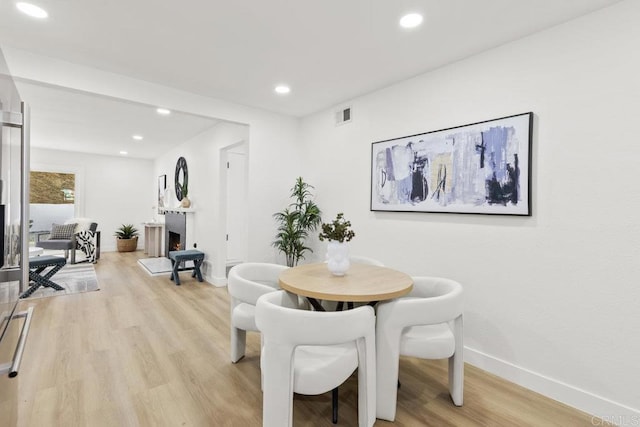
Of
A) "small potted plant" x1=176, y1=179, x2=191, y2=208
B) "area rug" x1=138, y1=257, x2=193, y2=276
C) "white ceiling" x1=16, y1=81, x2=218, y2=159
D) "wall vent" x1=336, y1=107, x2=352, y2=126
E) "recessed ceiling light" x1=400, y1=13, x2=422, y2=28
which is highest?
"white ceiling" x1=16, y1=81, x2=218, y2=159

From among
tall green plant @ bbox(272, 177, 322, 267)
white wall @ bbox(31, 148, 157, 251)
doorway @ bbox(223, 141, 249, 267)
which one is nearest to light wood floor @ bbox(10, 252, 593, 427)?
tall green plant @ bbox(272, 177, 322, 267)

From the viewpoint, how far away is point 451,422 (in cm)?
180

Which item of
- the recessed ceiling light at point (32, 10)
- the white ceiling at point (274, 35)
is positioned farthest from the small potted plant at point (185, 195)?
the recessed ceiling light at point (32, 10)

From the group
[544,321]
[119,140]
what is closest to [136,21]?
[544,321]

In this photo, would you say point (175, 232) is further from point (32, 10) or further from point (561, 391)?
point (561, 391)

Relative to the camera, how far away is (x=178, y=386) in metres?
2.09

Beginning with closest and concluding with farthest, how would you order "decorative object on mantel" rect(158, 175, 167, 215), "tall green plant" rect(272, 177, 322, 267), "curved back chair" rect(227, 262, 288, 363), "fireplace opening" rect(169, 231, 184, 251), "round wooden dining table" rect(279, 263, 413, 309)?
"round wooden dining table" rect(279, 263, 413, 309)
"curved back chair" rect(227, 262, 288, 363)
"tall green plant" rect(272, 177, 322, 267)
"fireplace opening" rect(169, 231, 184, 251)
"decorative object on mantel" rect(158, 175, 167, 215)

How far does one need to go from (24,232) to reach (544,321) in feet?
10.2

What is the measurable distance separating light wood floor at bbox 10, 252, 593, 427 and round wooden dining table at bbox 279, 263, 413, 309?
0.75 meters

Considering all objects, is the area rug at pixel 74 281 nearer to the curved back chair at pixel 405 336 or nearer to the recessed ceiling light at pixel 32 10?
the recessed ceiling light at pixel 32 10

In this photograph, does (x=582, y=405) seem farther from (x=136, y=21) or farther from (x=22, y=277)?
(x=136, y=21)

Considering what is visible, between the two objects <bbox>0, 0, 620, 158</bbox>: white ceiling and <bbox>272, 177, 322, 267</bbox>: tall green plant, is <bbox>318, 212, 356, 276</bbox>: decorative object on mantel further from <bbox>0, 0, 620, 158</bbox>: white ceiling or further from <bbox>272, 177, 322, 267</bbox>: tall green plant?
<bbox>272, 177, 322, 267</bbox>: tall green plant

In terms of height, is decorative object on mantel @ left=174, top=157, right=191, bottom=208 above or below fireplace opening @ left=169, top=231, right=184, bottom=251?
above

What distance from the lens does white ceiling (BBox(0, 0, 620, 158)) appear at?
1937 millimetres
